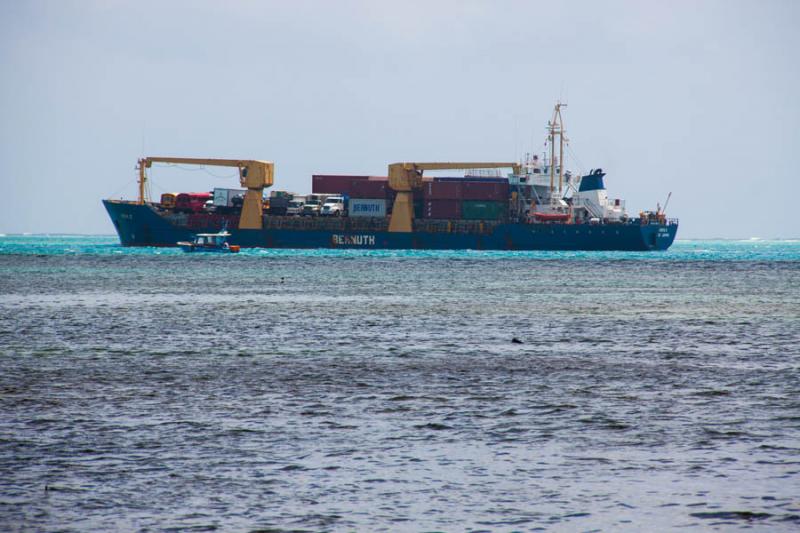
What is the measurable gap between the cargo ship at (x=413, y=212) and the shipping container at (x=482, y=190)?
0.12 m

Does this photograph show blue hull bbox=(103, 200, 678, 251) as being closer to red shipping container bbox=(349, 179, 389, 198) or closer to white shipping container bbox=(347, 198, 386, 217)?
white shipping container bbox=(347, 198, 386, 217)

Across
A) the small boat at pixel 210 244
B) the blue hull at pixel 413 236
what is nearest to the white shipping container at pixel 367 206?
the blue hull at pixel 413 236

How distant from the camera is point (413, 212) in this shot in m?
134

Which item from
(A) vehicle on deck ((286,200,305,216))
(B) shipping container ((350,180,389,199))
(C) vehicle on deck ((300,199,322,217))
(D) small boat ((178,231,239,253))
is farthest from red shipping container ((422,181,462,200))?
(D) small boat ((178,231,239,253))

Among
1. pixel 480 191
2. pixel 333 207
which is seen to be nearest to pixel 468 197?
pixel 480 191

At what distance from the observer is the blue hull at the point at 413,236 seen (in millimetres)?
129875

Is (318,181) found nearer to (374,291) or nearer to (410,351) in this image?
(374,291)

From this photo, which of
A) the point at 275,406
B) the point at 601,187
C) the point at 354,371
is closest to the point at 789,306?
the point at 354,371

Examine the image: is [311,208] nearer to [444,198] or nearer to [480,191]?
[444,198]

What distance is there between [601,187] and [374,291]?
78667 mm

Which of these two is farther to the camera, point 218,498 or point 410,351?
point 410,351

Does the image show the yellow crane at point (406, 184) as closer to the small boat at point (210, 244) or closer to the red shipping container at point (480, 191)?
the red shipping container at point (480, 191)

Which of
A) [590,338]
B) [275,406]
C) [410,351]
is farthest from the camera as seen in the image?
[590,338]

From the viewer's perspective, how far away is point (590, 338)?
107ft
